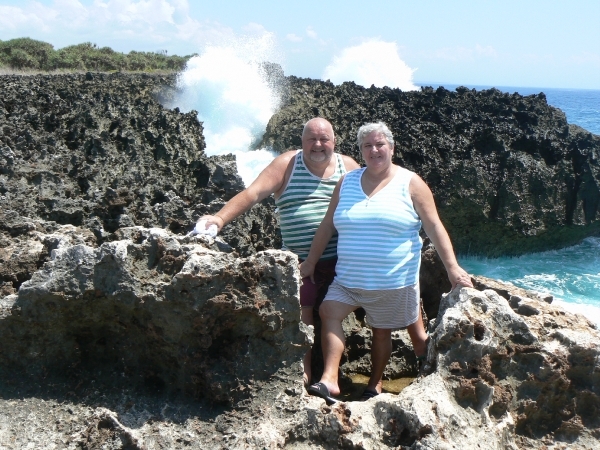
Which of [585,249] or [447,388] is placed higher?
[447,388]

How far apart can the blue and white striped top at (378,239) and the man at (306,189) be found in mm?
334

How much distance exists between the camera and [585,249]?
16.1 meters

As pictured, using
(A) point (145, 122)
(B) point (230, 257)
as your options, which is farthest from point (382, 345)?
(A) point (145, 122)

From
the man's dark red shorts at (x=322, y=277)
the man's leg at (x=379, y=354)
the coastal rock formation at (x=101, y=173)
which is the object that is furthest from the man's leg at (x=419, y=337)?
the coastal rock formation at (x=101, y=173)

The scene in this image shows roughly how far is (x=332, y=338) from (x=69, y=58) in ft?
121

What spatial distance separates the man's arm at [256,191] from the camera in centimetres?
360

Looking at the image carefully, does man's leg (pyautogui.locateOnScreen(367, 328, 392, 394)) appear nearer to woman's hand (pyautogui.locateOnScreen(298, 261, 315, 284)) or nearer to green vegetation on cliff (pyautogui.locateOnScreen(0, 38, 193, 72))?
woman's hand (pyautogui.locateOnScreen(298, 261, 315, 284))

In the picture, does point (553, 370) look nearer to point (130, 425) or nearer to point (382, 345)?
point (382, 345)

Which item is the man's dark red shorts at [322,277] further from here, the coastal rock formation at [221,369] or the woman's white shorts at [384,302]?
the coastal rock formation at [221,369]

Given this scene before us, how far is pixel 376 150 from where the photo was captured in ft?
11.6

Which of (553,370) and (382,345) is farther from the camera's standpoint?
(382,345)

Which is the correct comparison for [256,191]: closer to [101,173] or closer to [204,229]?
[204,229]

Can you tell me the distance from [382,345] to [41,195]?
12.1ft

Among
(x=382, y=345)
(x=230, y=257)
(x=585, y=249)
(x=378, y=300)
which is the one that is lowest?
(x=585, y=249)
